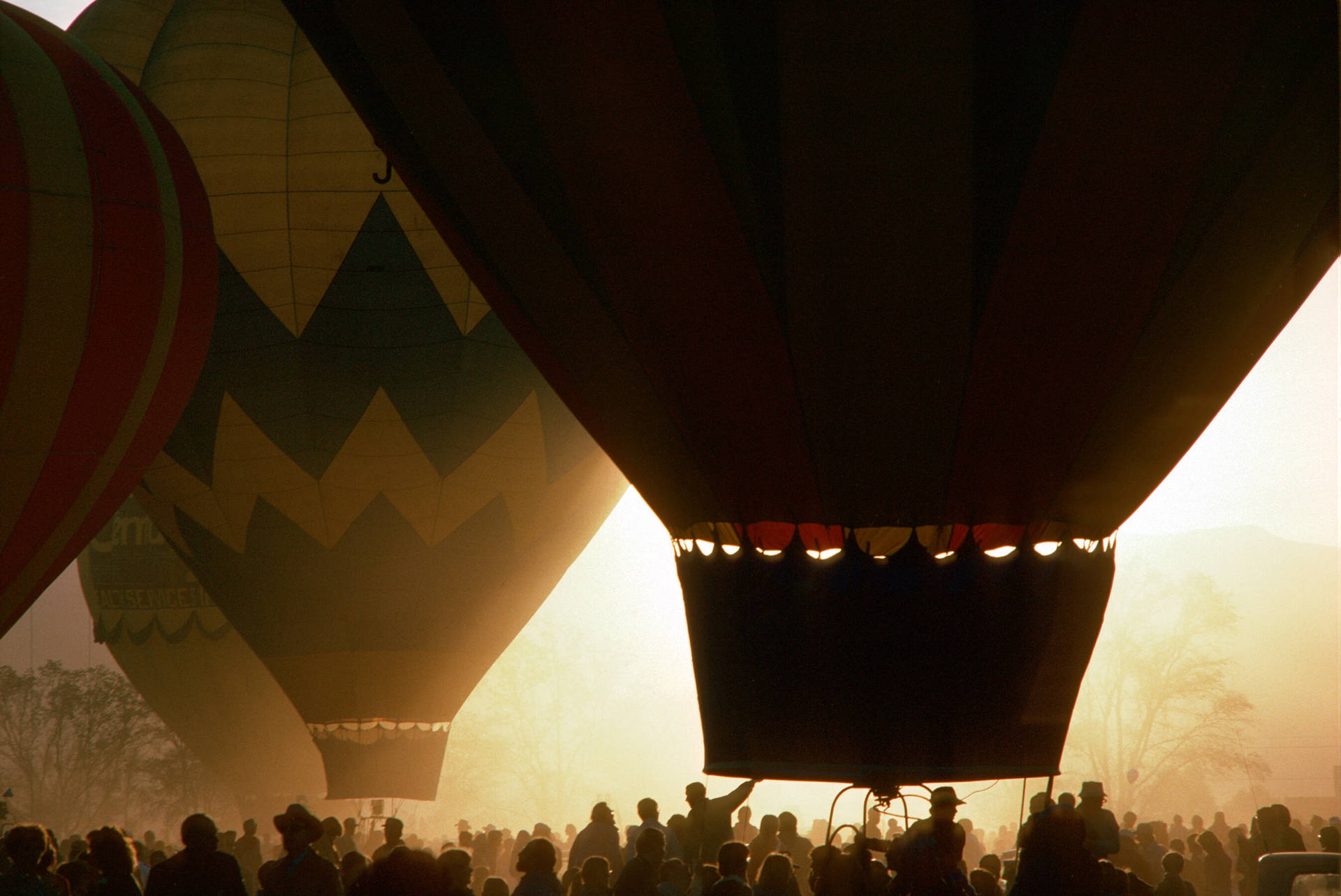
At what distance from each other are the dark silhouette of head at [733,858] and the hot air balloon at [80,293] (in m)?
4.84

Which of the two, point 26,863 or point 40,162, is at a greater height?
point 40,162

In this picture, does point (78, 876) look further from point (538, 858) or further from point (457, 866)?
point (538, 858)

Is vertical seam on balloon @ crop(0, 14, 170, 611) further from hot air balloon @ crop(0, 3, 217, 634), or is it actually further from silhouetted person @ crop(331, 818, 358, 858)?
silhouetted person @ crop(331, 818, 358, 858)

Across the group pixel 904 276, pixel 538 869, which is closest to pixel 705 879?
pixel 538 869

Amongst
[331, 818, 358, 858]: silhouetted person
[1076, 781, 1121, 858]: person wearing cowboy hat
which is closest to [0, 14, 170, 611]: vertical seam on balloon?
[331, 818, 358, 858]: silhouetted person

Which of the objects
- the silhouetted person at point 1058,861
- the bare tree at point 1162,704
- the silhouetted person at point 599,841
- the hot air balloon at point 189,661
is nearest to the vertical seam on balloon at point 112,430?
the silhouetted person at point 599,841

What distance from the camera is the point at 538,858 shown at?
14.4 feet

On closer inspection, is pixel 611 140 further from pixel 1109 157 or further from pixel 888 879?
pixel 888 879

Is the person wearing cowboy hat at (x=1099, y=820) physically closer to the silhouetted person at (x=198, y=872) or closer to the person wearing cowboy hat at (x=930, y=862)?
the person wearing cowboy hat at (x=930, y=862)

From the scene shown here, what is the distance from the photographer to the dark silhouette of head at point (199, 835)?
415cm

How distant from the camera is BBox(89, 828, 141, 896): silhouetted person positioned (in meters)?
4.21

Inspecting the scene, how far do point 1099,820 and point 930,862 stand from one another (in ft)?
6.43

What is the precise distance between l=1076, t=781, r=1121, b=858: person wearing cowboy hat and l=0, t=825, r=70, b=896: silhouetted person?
3550 millimetres

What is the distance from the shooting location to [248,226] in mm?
9461
